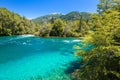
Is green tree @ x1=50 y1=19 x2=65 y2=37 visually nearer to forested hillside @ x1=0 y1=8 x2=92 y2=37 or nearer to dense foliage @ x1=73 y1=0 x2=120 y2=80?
forested hillside @ x1=0 y1=8 x2=92 y2=37

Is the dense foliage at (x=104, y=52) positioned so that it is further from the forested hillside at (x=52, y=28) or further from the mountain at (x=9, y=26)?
the mountain at (x=9, y=26)

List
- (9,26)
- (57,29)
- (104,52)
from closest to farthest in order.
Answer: (104,52), (57,29), (9,26)

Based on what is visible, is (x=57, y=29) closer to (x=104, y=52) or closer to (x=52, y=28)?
(x=52, y=28)

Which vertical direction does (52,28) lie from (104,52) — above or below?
above

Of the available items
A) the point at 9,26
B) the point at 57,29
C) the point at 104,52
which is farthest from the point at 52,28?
the point at 104,52

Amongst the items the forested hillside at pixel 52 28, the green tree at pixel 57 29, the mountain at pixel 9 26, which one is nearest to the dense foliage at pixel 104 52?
the forested hillside at pixel 52 28

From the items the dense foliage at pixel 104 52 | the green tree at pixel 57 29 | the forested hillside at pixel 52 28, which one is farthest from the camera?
the green tree at pixel 57 29

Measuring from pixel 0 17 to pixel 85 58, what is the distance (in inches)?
3961

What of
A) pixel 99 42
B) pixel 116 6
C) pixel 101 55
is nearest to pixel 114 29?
pixel 99 42

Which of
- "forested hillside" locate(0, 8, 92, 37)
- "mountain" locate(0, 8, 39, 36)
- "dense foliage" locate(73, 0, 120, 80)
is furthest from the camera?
"mountain" locate(0, 8, 39, 36)

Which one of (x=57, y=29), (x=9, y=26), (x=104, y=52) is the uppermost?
(x=9, y=26)

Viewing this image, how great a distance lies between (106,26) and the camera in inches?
416

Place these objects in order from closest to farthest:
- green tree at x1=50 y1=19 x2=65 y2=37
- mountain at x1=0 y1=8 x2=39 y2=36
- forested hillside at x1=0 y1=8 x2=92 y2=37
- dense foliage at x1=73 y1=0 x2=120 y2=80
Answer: dense foliage at x1=73 y1=0 x2=120 y2=80 → forested hillside at x1=0 y1=8 x2=92 y2=37 → green tree at x1=50 y1=19 x2=65 y2=37 → mountain at x1=0 y1=8 x2=39 y2=36

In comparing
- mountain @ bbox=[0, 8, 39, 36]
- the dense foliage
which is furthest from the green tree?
the dense foliage
